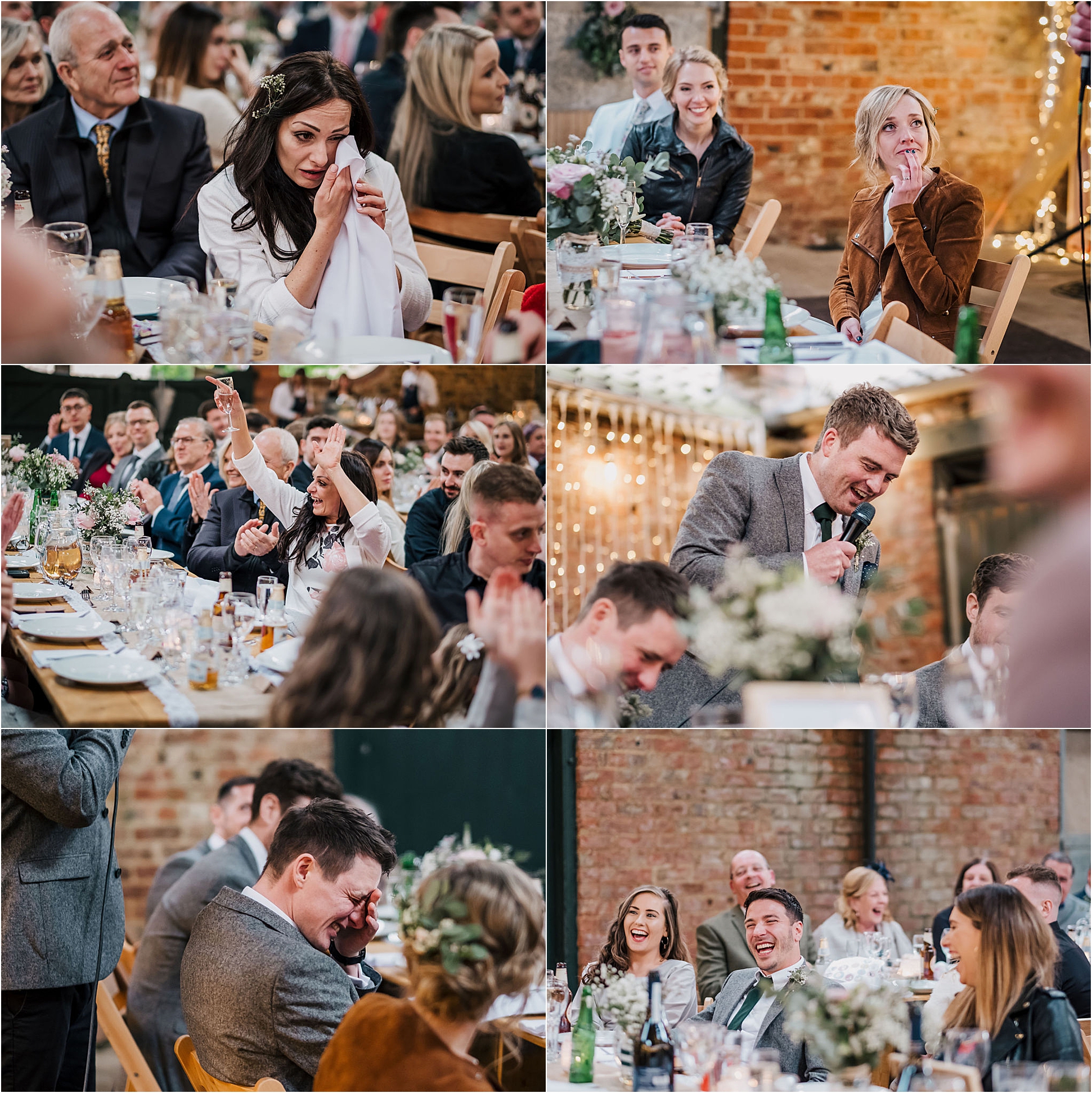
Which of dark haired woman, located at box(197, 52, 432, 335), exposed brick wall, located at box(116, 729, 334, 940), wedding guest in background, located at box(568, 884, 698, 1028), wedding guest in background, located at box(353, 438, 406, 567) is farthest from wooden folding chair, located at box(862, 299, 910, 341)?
exposed brick wall, located at box(116, 729, 334, 940)

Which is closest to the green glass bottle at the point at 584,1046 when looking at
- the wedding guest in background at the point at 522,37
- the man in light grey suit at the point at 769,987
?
the man in light grey suit at the point at 769,987

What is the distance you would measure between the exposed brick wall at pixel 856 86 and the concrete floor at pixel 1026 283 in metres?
0.05

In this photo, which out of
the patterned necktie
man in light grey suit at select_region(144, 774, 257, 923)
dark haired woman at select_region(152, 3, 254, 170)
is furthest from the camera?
man in light grey suit at select_region(144, 774, 257, 923)

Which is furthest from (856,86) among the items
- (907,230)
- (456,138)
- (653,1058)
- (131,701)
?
(653,1058)

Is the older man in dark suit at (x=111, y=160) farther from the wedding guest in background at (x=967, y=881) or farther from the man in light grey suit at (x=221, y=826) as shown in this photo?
the wedding guest in background at (x=967, y=881)

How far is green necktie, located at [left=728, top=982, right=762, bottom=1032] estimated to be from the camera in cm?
308

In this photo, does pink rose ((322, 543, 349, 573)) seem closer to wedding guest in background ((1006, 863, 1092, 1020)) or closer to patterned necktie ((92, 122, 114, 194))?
patterned necktie ((92, 122, 114, 194))

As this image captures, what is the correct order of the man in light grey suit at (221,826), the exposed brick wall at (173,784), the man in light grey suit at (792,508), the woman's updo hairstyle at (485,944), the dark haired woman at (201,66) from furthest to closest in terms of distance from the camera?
the exposed brick wall at (173,784) < the man in light grey suit at (221,826) < the dark haired woman at (201,66) < the man in light grey suit at (792,508) < the woman's updo hairstyle at (485,944)

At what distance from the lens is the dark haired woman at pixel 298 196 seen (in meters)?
3.00

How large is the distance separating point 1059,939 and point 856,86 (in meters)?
2.24

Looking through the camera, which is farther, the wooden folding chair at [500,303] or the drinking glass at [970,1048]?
the wooden folding chair at [500,303]

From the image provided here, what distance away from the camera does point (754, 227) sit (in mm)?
3154

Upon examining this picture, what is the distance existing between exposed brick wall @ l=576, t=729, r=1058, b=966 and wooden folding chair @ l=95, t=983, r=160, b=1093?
3.88ft

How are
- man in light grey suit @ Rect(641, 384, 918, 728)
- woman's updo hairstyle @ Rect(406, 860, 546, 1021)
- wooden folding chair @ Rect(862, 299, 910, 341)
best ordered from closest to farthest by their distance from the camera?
woman's updo hairstyle @ Rect(406, 860, 546, 1021)
man in light grey suit @ Rect(641, 384, 918, 728)
wooden folding chair @ Rect(862, 299, 910, 341)
